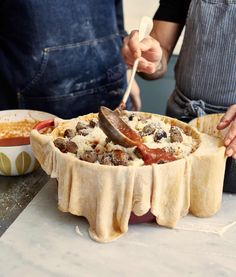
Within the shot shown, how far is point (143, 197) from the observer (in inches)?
29.2

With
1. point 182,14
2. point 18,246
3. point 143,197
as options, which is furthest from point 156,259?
point 182,14

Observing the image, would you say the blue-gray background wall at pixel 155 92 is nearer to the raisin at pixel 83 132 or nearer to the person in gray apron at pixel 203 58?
the person in gray apron at pixel 203 58

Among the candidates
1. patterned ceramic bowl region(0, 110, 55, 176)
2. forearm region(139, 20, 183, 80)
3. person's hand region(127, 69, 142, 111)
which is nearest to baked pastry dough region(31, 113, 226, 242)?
patterned ceramic bowl region(0, 110, 55, 176)

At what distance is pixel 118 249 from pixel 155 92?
1.37 m

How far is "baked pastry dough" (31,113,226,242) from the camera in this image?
732 millimetres

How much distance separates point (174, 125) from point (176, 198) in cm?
18

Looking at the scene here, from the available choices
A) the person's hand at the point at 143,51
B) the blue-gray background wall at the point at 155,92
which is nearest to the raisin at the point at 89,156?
the person's hand at the point at 143,51

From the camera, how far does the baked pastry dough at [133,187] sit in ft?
2.40

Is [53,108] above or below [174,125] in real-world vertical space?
below

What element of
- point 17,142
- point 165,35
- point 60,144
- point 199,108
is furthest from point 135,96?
point 60,144

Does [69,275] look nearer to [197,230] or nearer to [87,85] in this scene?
[197,230]

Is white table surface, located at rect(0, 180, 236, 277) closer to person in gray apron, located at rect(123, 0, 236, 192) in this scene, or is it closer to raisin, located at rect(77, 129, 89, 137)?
raisin, located at rect(77, 129, 89, 137)

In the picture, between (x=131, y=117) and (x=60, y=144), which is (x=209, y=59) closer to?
(x=131, y=117)

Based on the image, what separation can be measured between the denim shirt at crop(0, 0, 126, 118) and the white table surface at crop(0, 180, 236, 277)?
484 millimetres
